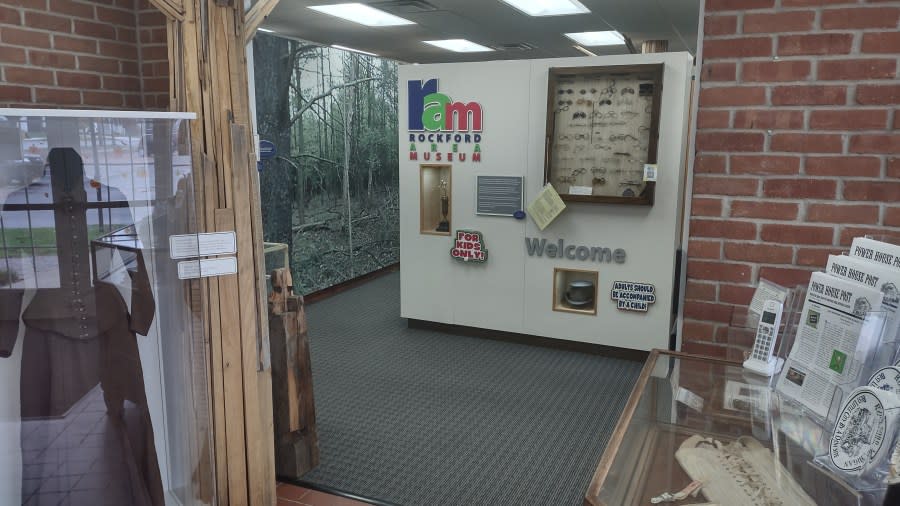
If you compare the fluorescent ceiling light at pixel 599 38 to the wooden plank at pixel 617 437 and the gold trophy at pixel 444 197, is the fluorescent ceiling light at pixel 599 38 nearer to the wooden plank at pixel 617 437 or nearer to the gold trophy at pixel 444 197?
the gold trophy at pixel 444 197

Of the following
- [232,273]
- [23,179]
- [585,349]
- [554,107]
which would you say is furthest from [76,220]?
[585,349]

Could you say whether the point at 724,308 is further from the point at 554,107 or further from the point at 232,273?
the point at 554,107

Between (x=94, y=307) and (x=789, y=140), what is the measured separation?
2250mm

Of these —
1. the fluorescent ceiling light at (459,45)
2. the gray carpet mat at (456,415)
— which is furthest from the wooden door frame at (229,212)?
the fluorescent ceiling light at (459,45)

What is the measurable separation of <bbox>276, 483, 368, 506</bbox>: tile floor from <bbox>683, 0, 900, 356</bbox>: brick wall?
6.11 feet

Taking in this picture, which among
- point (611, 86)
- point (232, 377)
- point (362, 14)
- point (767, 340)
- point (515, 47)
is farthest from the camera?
point (515, 47)

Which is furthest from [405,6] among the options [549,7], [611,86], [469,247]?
[469,247]

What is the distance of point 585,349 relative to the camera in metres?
5.00

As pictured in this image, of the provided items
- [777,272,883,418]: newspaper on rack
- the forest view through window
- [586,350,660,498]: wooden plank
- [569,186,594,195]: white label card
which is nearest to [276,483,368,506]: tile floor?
[586,350,660,498]: wooden plank

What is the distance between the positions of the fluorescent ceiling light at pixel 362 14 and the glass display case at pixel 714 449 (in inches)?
182

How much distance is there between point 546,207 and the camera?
480cm

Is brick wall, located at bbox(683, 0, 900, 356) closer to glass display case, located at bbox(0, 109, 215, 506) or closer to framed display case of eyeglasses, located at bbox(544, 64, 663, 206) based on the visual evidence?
glass display case, located at bbox(0, 109, 215, 506)

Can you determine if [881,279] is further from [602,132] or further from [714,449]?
[602,132]

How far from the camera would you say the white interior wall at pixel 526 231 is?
451 cm
